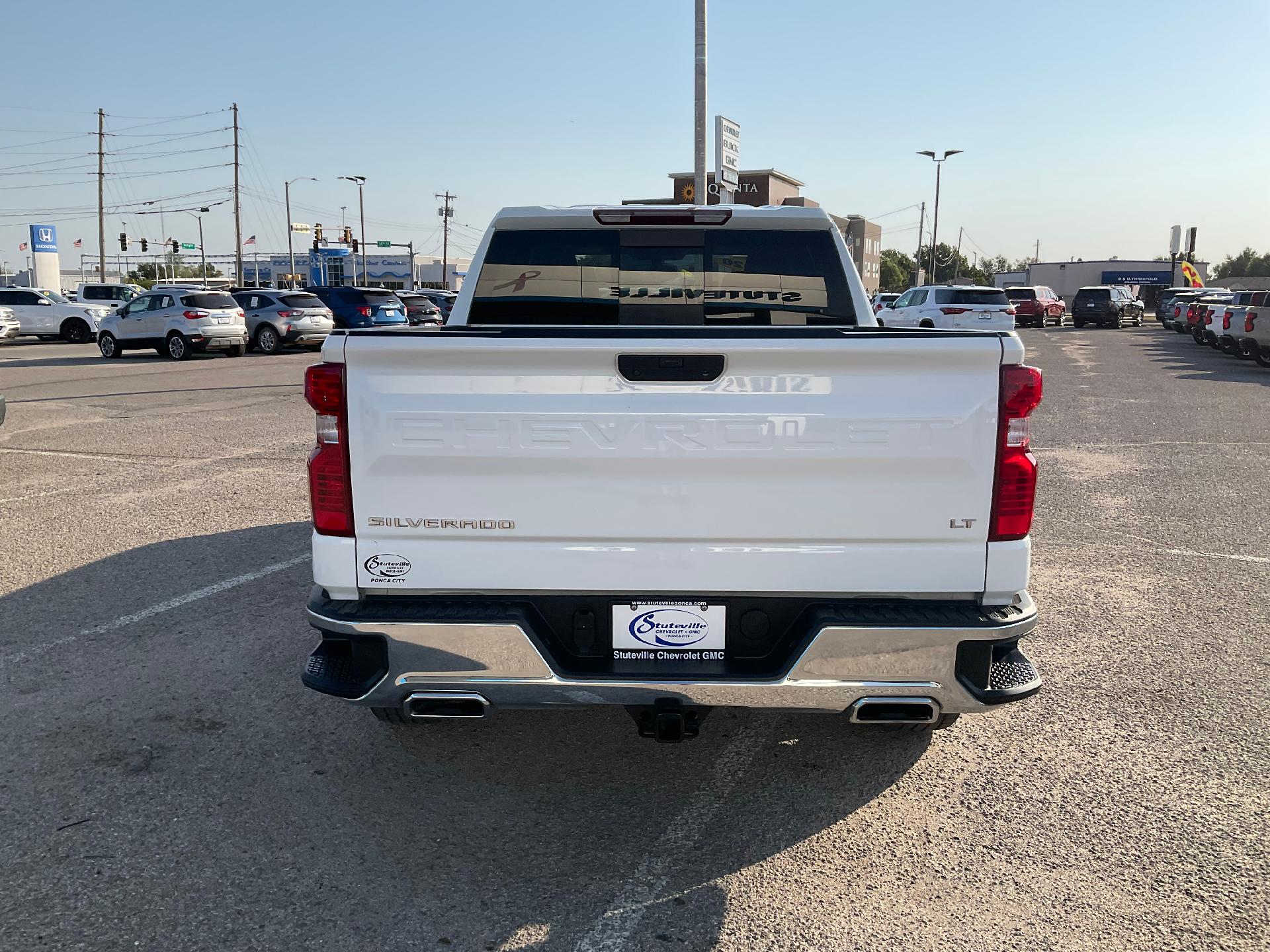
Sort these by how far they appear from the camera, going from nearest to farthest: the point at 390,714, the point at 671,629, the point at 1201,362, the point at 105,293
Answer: the point at 671,629 → the point at 390,714 → the point at 1201,362 → the point at 105,293

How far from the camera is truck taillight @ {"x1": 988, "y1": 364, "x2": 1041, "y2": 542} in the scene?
2.97 m

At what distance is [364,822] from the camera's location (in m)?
3.43

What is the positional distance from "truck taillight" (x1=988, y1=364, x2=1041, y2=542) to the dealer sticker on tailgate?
2.86ft

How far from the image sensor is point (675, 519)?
9.92 ft

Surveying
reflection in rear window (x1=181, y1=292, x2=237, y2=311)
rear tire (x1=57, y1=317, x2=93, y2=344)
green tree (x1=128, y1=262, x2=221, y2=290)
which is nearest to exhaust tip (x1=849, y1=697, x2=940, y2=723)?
reflection in rear window (x1=181, y1=292, x2=237, y2=311)

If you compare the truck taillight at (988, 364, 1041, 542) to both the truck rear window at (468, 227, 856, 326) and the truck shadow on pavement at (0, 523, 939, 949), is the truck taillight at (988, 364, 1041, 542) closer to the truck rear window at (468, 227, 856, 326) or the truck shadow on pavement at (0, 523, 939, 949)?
the truck shadow on pavement at (0, 523, 939, 949)

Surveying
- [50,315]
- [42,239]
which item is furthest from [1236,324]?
[42,239]

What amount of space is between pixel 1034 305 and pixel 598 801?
48.3 m

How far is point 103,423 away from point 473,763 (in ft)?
37.5

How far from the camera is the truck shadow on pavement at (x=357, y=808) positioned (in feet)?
9.47

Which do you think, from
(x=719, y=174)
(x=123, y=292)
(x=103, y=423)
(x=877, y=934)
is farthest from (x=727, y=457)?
(x=123, y=292)

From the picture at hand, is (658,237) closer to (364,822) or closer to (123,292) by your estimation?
(364,822)

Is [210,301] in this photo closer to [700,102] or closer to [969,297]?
[700,102]

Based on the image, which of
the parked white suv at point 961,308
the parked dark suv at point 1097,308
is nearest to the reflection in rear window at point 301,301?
the parked white suv at point 961,308
